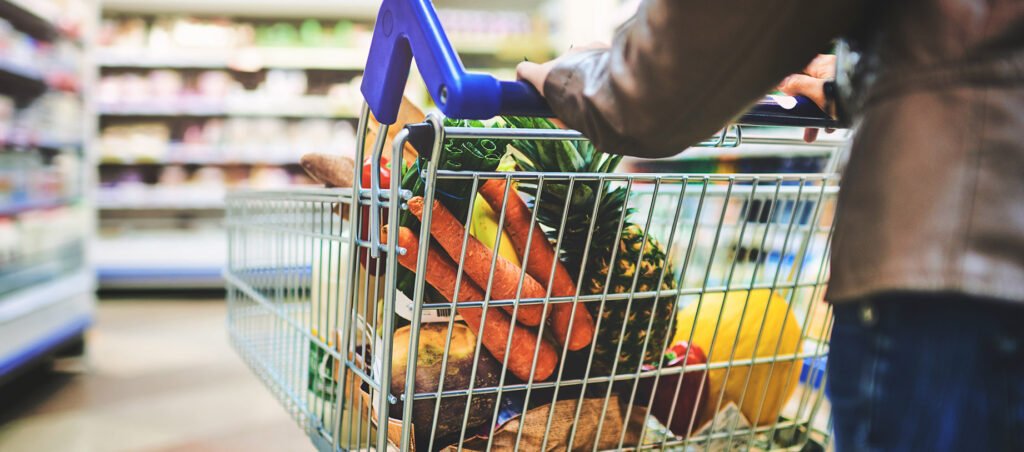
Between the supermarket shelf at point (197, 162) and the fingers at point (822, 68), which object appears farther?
the supermarket shelf at point (197, 162)

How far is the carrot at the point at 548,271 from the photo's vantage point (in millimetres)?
884

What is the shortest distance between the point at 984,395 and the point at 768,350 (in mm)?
633

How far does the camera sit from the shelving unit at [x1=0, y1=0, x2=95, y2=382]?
7.61ft

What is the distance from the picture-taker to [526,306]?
87 centimetres

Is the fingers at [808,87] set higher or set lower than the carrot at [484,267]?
higher

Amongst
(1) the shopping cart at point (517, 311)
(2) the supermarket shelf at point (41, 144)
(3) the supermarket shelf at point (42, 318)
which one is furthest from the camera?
(2) the supermarket shelf at point (41, 144)

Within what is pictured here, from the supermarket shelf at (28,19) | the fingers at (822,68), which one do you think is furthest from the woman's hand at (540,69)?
the supermarket shelf at (28,19)

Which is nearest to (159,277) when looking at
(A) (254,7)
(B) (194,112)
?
(B) (194,112)

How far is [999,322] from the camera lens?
0.46 metres

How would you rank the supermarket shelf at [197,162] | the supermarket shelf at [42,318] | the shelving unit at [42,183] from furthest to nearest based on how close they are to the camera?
the supermarket shelf at [197,162], the shelving unit at [42,183], the supermarket shelf at [42,318]

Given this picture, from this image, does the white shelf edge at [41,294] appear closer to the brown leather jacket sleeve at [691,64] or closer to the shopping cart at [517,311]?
the shopping cart at [517,311]

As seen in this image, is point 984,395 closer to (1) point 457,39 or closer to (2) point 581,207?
(2) point 581,207

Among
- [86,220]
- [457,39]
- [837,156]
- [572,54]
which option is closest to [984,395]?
[572,54]

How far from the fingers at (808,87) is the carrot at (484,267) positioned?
0.39 meters
